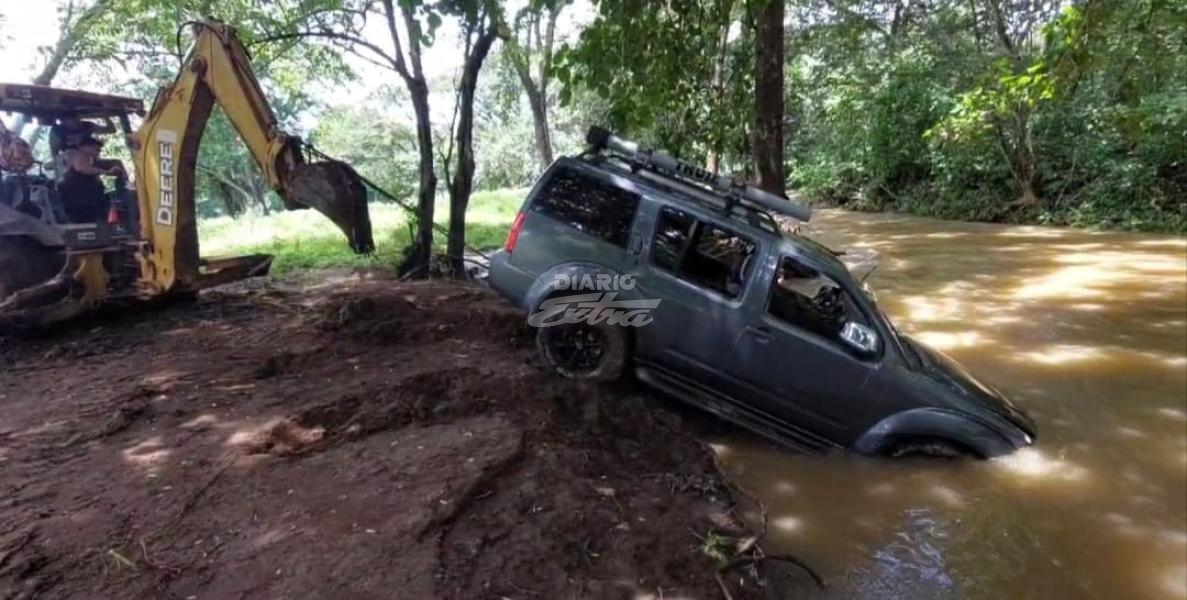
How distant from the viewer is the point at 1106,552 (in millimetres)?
4215

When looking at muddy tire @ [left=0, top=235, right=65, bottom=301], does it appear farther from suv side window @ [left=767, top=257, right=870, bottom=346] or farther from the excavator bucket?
suv side window @ [left=767, top=257, right=870, bottom=346]

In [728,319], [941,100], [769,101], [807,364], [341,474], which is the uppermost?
[941,100]

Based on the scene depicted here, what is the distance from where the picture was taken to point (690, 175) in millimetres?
5801

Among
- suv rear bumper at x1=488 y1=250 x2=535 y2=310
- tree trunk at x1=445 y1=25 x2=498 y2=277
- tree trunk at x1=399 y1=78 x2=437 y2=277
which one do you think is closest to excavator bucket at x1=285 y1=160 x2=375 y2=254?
suv rear bumper at x1=488 y1=250 x2=535 y2=310

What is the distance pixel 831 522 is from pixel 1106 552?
1604mm

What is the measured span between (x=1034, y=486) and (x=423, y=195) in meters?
7.46

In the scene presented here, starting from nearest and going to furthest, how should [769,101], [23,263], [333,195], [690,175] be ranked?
[690,175] < [333,195] < [23,263] < [769,101]

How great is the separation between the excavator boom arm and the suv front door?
12.2 ft

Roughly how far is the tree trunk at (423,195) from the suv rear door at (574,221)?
3880mm

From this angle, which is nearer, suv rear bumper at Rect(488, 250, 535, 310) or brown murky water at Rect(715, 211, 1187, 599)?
brown murky water at Rect(715, 211, 1187, 599)

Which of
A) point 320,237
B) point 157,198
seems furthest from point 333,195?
point 320,237

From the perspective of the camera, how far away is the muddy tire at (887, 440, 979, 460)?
5.15 meters

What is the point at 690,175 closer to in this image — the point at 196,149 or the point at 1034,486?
the point at 1034,486

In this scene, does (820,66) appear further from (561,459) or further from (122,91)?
(561,459)
